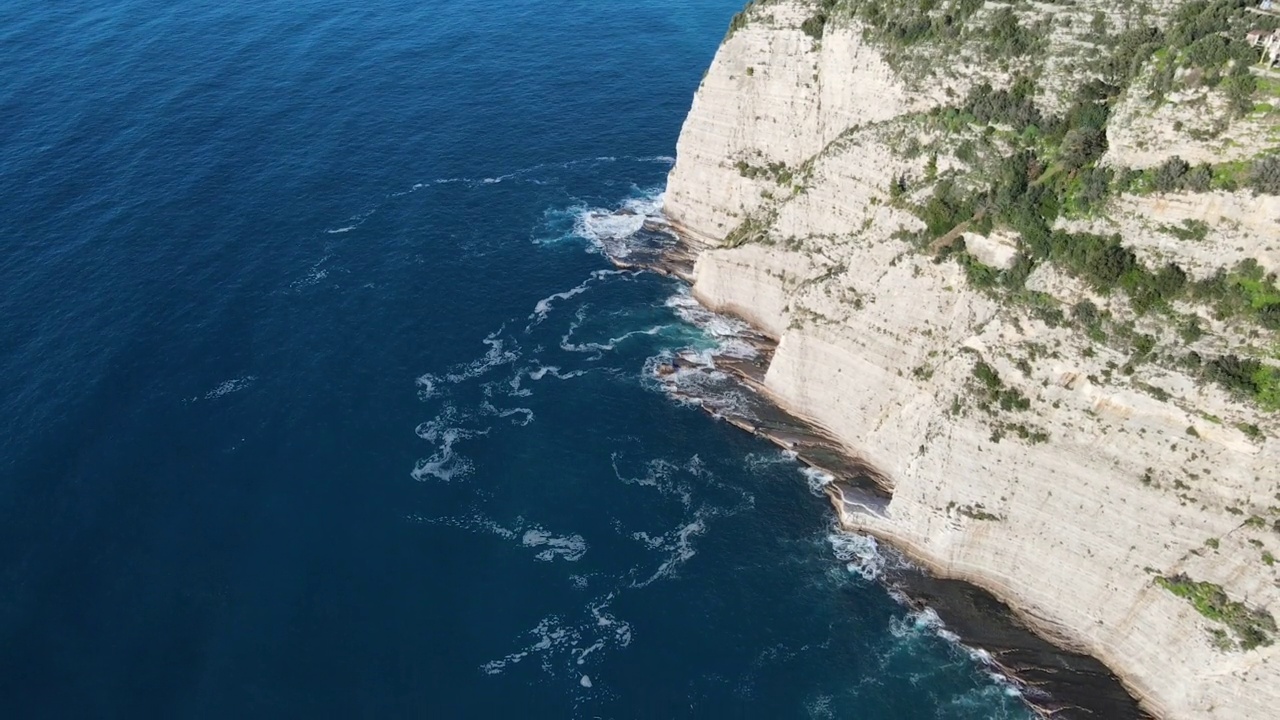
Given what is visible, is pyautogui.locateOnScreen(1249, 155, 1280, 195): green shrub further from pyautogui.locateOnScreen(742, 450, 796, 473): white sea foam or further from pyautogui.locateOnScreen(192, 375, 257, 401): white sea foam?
pyautogui.locateOnScreen(192, 375, 257, 401): white sea foam

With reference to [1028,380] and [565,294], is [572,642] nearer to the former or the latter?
[1028,380]

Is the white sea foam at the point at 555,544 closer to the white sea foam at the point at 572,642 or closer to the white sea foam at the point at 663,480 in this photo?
the white sea foam at the point at 572,642

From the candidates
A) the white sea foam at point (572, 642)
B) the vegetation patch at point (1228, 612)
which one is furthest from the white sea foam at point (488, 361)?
the vegetation patch at point (1228, 612)

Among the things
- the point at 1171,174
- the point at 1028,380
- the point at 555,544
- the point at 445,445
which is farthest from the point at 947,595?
the point at 445,445

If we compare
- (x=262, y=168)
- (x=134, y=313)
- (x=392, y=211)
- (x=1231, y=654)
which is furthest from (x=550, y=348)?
(x=1231, y=654)

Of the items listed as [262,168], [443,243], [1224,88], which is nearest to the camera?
[1224,88]

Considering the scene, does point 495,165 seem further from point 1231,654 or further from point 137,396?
point 1231,654
